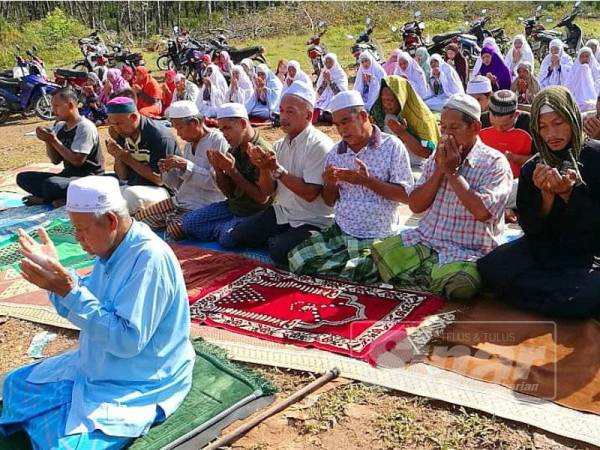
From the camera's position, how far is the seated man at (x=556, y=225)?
116 inches

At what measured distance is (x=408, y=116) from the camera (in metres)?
5.20

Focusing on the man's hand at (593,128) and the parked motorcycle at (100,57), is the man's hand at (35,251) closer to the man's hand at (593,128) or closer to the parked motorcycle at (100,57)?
the man's hand at (593,128)

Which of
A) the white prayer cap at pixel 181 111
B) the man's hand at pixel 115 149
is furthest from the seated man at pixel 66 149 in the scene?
the white prayer cap at pixel 181 111

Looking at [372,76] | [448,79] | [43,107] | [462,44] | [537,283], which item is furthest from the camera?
[462,44]

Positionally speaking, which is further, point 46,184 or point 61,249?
point 46,184

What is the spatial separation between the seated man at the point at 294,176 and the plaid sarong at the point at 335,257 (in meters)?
0.12

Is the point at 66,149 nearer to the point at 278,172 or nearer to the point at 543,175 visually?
the point at 278,172

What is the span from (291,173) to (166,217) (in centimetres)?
137

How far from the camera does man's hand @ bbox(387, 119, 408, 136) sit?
5.00m

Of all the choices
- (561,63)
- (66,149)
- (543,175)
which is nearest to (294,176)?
(543,175)

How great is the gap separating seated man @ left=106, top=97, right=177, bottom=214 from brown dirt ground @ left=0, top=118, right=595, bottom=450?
2592mm

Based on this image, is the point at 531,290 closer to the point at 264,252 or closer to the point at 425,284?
the point at 425,284

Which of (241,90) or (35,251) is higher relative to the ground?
(35,251)

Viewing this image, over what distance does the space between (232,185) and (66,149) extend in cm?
183
